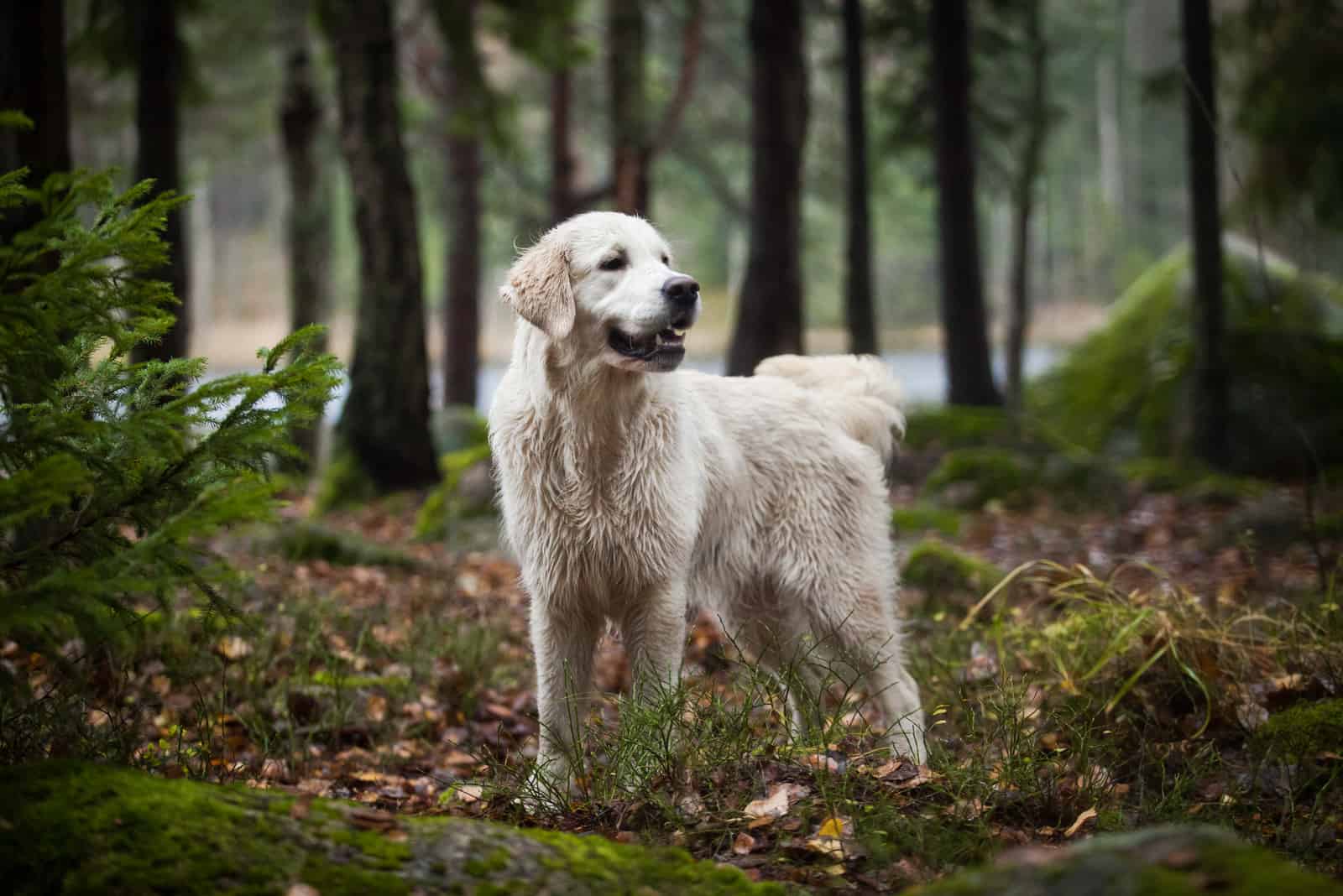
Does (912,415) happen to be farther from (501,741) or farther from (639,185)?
(501,741)

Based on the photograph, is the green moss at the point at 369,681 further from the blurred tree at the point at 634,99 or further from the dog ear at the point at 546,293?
the blurred tree at the point at 634,99

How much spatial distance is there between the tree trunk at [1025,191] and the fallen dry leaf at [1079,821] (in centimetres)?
1284

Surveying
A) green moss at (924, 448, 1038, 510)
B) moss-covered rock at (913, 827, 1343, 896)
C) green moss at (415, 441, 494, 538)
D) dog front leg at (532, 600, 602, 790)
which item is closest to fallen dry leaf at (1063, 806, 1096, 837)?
moss-covered rock at (913, 827, 1343, 896)

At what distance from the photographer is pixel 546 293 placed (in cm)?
440

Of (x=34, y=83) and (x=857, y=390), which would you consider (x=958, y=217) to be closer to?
(x=857, y=390)

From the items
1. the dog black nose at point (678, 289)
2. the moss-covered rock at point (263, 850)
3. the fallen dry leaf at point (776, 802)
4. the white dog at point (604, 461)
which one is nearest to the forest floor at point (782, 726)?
the fallen dry leaf at point (776, 802)

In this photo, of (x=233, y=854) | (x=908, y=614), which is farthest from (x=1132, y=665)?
(x=233, y=854)

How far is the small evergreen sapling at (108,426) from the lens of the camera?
2867 millimetres

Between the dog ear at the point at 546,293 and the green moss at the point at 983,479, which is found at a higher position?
the dog ear at the point at 546,293

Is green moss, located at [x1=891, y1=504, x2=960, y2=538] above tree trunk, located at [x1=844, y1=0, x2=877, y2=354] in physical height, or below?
below

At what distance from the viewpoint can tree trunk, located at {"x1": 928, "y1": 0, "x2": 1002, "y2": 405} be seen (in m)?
15.4

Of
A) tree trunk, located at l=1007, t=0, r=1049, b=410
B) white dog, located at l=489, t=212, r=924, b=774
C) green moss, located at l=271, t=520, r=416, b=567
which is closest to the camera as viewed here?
white dog, located at l=489, t=212, r=924, b=774

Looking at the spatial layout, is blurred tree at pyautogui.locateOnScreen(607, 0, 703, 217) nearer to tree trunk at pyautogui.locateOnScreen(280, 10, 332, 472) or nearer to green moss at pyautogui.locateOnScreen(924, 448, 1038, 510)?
tree trunk at pyautogui.locateOnScreen(280, 10, 332, 472)

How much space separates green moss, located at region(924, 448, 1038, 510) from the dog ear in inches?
315
